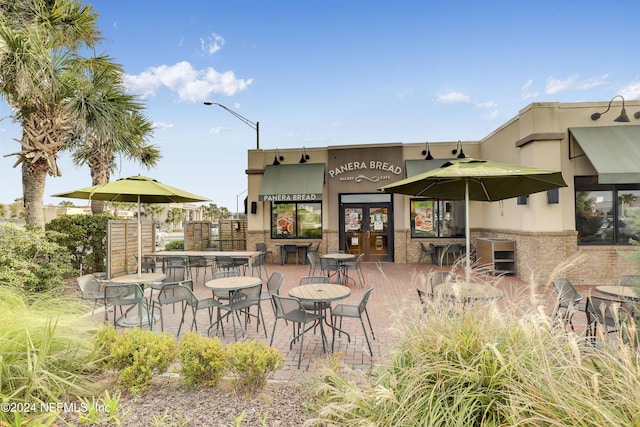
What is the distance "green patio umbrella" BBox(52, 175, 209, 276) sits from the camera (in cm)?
557

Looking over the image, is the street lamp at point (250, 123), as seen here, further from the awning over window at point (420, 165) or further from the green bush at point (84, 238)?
the awning over window at point (420, 165)

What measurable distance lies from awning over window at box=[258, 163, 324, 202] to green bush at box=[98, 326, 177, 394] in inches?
340

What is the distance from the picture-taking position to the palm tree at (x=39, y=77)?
6383mm

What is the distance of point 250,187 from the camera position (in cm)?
1321

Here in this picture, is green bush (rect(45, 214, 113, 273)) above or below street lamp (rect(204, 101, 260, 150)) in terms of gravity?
below

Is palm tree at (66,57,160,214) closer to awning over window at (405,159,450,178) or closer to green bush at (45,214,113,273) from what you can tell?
green bush at (45,214,113,273)

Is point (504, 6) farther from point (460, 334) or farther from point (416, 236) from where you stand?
point (460, 334)

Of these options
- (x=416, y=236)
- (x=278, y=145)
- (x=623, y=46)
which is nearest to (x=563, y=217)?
(x=416, y=236)

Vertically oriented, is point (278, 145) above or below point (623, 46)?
below

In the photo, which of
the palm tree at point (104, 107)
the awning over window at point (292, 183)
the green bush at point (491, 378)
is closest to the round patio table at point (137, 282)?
the green bush at point (491, 378)

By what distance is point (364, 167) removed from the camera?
1273 cm

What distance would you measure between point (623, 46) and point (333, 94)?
10.5 meters

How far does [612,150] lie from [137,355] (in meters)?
10.9

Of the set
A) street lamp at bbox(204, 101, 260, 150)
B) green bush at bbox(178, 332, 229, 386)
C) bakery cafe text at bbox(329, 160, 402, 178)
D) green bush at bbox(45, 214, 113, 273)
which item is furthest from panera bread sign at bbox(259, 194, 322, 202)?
green bush at bbox(178, 332, 229, 386)
